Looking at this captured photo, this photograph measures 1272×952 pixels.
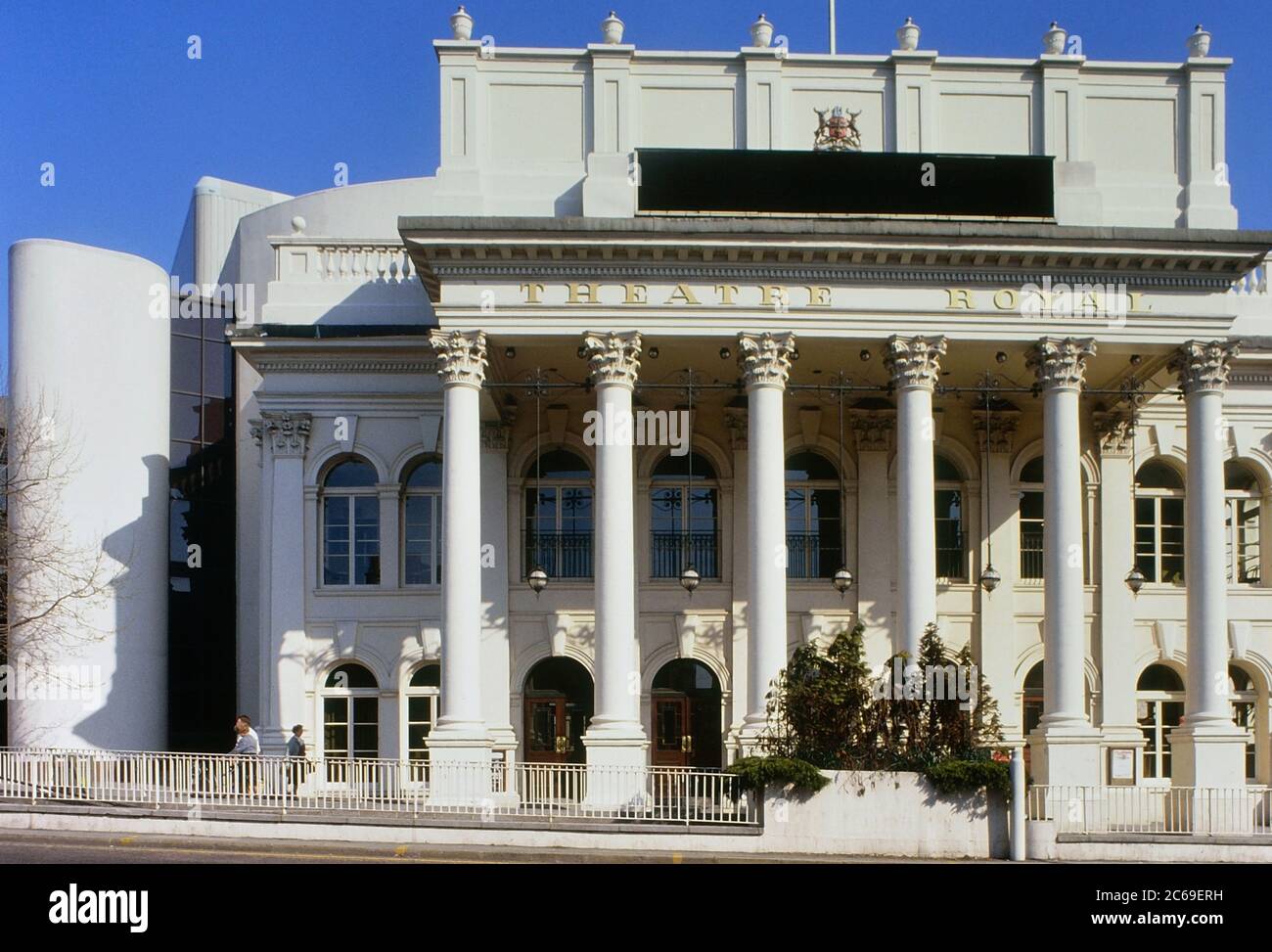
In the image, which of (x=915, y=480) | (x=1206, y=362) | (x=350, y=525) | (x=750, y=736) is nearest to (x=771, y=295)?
(x=915, y=480)

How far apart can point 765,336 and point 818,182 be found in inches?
122

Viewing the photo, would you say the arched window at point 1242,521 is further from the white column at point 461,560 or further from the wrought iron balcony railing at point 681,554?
the white column at point 461,560

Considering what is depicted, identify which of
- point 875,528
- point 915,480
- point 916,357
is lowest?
point 875,528

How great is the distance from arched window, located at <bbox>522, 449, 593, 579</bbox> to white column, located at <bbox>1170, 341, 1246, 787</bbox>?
39.7 ft

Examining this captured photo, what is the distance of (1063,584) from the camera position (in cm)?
2845

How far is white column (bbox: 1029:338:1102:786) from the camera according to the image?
28000mm

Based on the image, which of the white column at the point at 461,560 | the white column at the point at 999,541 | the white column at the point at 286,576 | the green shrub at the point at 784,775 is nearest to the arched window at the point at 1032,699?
the white column at the point at 999,541

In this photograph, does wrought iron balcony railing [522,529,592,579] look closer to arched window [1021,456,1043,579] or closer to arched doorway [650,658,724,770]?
arched doorway [650,658,724,770]

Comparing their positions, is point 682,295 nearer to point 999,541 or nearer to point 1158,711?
point 999,541

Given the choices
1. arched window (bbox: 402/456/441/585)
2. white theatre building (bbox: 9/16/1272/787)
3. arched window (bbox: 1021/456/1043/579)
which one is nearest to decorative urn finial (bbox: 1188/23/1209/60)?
white theatre building (bbox: 9/16/1272/787)

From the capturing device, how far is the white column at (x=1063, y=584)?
2800 cm

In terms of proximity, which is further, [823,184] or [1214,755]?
[823,184]

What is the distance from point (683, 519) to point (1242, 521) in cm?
1215
